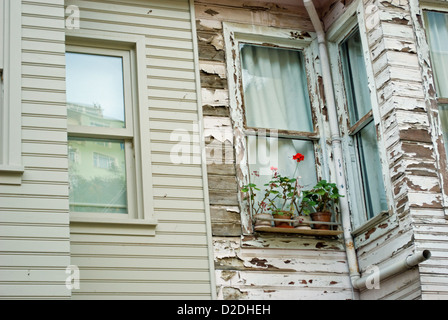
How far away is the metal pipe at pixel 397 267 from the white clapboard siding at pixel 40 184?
108 inches

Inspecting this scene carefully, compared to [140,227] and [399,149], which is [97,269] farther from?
[399,149]

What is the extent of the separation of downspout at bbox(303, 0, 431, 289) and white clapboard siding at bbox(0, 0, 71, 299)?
9.01 feet

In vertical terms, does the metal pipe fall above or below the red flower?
below

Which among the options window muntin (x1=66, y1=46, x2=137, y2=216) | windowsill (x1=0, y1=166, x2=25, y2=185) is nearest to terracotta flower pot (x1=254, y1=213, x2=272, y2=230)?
window muntin (x1=66, y1=46, x2=137, y2=216)

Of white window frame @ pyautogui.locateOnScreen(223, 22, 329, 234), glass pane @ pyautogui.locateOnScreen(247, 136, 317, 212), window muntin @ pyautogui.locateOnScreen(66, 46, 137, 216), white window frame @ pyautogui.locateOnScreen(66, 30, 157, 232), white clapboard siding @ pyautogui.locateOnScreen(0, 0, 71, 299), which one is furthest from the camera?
glass pane @ pyautogui.locateOnScreen(247, 136, 317, 212)

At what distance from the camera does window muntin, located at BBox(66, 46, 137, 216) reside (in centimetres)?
713

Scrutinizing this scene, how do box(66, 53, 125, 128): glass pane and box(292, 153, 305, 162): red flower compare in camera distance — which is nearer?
box(66, 53, 125, 128): glass pane

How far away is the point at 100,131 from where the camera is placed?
287 inches

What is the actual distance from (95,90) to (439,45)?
3.30m

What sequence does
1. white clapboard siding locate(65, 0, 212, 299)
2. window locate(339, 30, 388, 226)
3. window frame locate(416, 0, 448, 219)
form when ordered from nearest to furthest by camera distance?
white clapboard siding locate(65, 0, 212, 299)
window frame locate(416, 0, 448, 219)
window locate(339, 30, 388, 226)

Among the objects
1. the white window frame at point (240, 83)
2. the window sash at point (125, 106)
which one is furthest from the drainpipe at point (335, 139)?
the window sash at point (125, 106)

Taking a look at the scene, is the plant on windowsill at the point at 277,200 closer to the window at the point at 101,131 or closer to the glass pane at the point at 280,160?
the glass pane at the point at 280,160

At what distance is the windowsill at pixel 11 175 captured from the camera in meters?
5.79

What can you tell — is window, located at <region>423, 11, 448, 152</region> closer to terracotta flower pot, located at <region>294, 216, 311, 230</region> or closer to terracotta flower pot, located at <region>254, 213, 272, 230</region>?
terracotta flower pot, located at <region>294, 216, 311, 230</region>
